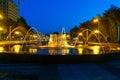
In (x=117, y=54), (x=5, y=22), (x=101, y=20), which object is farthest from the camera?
(x=5, y=22)

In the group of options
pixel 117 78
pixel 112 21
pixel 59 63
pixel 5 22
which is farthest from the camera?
pixel 5 22

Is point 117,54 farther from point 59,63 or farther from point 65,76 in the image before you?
point 65,76

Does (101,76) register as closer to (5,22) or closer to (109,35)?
(109,35)

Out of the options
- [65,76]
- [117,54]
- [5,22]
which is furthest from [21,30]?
[65,76]

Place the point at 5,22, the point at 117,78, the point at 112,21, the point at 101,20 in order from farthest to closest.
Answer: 1. the point at 5,22
2. the point at 101,20
3. the point at 112,21
4. the point at 117,78

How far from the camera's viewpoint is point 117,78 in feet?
49.9

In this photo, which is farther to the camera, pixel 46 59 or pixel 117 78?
pixel 46 59

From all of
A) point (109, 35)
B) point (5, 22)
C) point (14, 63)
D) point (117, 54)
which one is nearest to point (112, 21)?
point (109, 35)

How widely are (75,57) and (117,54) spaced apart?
504 centimetres

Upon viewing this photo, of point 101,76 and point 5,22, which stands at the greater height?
point 5,22

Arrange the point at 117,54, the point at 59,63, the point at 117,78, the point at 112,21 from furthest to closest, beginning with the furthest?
1. the point at 112,21
2. the point at 117,54
3. the point at 59,63
4. the point at 117,78

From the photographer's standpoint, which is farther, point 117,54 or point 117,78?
point 117,54

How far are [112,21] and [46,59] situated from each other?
6296cm

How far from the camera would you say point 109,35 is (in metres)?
85.8
